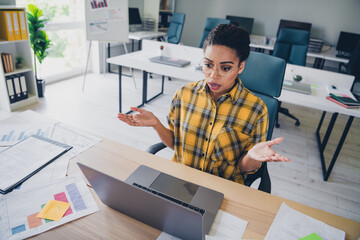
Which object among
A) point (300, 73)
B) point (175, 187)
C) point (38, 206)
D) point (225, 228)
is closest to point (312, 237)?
point (225, 228)

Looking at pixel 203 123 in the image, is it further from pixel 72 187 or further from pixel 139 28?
pixel 139 28

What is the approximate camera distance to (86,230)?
0.77m

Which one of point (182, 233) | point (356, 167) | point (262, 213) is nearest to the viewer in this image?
point (182, 233)

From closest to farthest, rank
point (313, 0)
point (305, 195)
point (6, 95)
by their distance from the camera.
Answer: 1. point (305, 195)
2. point (6, 95)
3. point (313, 0)

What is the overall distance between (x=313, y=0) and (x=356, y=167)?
13.4 feet

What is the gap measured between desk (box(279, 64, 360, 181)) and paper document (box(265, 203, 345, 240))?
60.9 inches

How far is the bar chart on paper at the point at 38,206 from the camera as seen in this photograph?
0.76 m

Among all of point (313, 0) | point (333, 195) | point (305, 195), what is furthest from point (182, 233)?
point (313, 0)

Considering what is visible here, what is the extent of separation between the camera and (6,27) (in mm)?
2727

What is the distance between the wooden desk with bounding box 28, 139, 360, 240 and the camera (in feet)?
2.52

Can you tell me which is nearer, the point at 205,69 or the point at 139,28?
the point at 205,69

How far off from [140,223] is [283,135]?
2734 mm

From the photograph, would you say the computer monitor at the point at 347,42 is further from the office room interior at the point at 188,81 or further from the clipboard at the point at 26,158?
the clipboard at the point at 26,158

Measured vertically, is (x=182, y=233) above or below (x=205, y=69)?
below
